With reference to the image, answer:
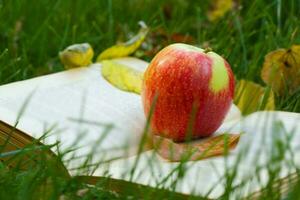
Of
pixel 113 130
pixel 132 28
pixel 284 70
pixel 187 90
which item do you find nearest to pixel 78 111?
pixel 113 130

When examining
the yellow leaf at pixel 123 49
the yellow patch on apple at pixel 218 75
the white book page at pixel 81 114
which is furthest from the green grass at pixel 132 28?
the yellow patch on apple at pixel 218 75

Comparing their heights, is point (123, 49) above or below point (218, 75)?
below

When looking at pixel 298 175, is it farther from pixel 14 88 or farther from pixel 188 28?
pixel 188 28

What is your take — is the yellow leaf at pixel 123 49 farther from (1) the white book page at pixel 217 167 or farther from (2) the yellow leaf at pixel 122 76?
(1) the white book page at pixel 217 167

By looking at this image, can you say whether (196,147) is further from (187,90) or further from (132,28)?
(132,28)

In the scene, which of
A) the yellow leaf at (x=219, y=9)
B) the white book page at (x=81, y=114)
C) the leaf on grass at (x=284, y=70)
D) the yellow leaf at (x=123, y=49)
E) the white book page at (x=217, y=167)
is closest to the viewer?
the white book page at (x=217, y=167)

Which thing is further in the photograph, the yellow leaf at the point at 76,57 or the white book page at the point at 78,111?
the yellow leaf at the point at 76,57

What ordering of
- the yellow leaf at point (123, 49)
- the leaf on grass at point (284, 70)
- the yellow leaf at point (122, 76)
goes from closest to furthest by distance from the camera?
the yellow leaf at point (122, 76) < the leaf on grass at point (284, 70) < the yellow leaf at point (123, 49)
